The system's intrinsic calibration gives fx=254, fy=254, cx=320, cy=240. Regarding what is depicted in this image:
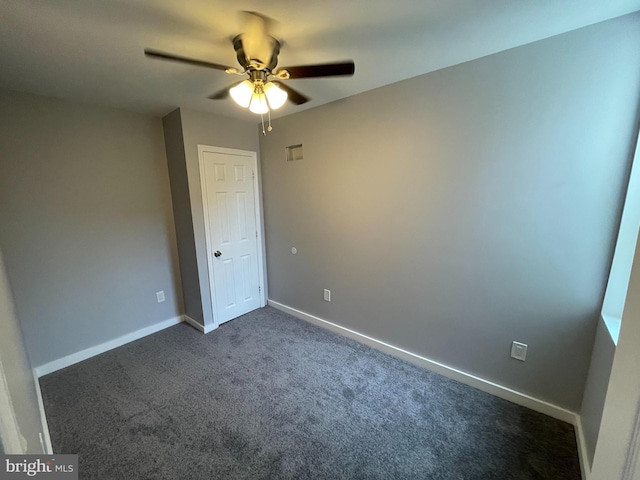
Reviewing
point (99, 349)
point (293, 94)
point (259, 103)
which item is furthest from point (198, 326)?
point (293, 94)

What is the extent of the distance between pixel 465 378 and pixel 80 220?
11.9 feet

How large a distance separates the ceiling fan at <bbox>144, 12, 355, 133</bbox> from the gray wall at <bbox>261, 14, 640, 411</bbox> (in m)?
0.97

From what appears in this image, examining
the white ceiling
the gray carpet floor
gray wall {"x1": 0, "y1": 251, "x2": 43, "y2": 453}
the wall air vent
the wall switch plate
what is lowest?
the gray carpet floor

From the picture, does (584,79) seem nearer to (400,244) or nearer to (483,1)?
(483,1)

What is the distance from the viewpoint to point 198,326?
A: 115 inches

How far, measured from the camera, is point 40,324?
7.24ft

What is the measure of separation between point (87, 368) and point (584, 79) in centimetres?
424

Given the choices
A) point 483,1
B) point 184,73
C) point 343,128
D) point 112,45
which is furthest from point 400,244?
point 112,45

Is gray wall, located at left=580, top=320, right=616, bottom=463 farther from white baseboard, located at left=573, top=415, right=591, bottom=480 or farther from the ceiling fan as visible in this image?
the ceiling fan

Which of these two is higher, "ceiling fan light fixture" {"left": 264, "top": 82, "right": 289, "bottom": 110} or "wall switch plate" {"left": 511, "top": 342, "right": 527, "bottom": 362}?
"ceiling fan light fixture" {"left": 264, "top": 82, "right": 289, "bottom": 110}

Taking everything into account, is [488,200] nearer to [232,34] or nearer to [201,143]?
[232,34]

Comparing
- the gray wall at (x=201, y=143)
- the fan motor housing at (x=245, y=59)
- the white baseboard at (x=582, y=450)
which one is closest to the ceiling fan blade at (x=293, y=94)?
the fan motor housing at (x=245, y=59)

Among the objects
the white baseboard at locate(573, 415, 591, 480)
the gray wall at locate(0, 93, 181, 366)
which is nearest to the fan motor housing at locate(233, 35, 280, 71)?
the gray wall at locate(0, 93, 181, 366)

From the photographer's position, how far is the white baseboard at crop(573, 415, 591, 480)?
4.42 ft
